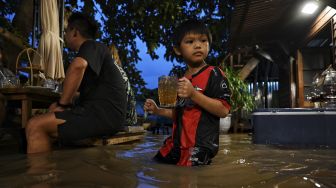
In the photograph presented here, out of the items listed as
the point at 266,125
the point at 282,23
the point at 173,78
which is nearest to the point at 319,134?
the point at 266,125

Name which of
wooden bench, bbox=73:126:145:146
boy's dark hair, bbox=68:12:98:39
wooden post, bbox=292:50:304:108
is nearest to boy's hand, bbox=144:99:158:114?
boy's dark hair, bbox=68:12:98:39

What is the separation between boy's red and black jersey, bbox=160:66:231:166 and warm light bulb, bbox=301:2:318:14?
6030 millimetres

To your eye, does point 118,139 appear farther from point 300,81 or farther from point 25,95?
point 300,81

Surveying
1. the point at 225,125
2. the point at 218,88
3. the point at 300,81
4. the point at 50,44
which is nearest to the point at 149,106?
the point at 218,88

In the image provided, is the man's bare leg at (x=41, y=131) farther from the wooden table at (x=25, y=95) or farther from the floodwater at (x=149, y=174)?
the wooden table at (x=25, y=95)

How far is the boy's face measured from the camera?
2.50 metres

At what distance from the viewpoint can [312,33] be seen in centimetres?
883

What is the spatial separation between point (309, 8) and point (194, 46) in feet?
20.7

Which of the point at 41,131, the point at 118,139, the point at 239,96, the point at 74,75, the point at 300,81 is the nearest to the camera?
the point at 74,75

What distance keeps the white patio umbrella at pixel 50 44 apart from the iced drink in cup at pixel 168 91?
9.34ft

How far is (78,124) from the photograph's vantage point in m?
3.10

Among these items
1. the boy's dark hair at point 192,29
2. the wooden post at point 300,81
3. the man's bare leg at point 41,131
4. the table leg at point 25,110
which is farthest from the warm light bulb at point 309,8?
the man's bare leg at point 41,131

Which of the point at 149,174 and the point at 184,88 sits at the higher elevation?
the point at 184,88

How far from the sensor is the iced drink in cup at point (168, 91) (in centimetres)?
243
